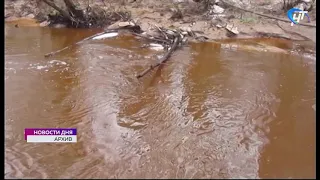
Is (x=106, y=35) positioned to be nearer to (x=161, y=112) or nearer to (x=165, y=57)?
(x=165, y=57)

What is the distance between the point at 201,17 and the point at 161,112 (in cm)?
481

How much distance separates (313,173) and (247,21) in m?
5.70

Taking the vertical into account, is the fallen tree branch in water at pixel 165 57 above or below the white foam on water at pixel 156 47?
above

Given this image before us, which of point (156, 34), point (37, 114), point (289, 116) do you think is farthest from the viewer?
point (156, 34)

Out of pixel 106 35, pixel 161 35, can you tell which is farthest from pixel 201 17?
pixel 106 35

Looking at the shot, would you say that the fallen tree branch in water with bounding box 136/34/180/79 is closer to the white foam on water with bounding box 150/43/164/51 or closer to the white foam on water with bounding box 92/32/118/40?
the white foam on water with bounding box 150/43/164/51

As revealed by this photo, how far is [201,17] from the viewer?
28.8 feet

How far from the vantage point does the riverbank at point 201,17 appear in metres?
8.14

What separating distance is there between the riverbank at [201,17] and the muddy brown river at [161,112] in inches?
48.4

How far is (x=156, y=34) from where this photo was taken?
7.57 m

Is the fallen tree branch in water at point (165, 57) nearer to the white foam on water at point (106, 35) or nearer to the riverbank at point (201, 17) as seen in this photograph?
the riverbank at point (201, 17)

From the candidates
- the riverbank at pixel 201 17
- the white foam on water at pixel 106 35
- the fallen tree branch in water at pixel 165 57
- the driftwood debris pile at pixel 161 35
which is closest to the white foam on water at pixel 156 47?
the driftwood debris pile at pixel 161 35

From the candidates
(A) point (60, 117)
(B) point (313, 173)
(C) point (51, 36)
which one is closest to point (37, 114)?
(A) point (60, 117)

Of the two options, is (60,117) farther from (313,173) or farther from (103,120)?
(313,173)
